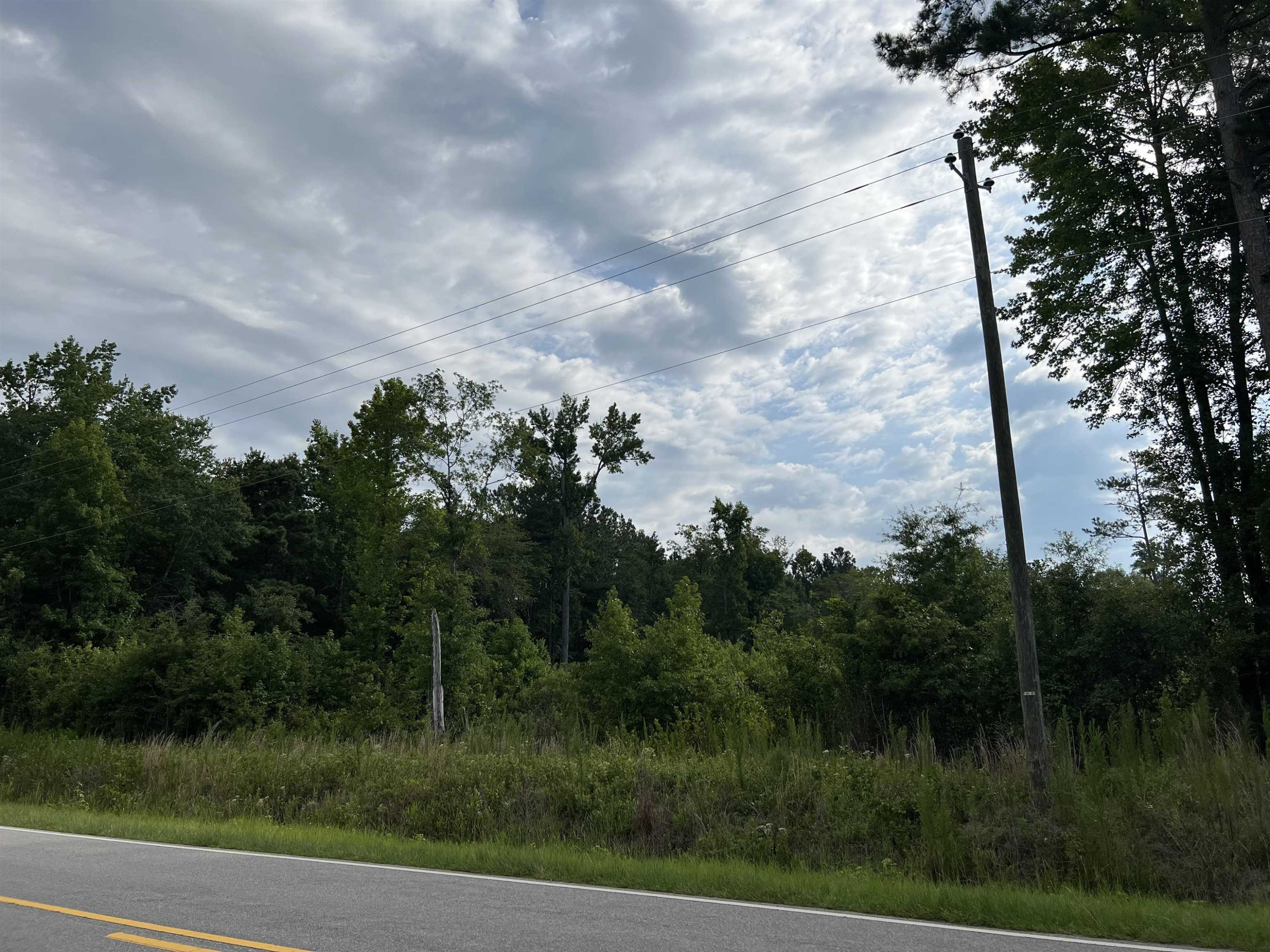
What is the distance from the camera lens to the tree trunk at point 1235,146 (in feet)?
54.4

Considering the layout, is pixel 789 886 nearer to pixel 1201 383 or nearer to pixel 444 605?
pixel 1201 383

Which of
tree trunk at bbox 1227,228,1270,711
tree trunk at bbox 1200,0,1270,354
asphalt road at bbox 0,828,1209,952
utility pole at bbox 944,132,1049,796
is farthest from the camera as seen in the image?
tree trunk at bbox 1227,228,1270,711

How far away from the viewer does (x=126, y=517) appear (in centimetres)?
4191

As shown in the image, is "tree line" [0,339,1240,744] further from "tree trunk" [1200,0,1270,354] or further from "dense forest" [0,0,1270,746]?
"tree trunk" [1200,0,1270,354]

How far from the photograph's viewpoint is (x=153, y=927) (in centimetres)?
701

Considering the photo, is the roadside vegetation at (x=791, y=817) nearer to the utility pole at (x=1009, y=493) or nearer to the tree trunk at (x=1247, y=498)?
the utility pole at (x=1009, y=493)

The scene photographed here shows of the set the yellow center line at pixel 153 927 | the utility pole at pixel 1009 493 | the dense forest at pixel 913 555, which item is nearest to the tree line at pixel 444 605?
the dense forest at pixel 913 555

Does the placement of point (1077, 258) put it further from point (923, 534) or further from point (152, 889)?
point (152, 889)

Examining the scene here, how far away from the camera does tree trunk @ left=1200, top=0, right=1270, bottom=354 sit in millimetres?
16578

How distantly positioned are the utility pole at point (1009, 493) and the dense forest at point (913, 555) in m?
6.55

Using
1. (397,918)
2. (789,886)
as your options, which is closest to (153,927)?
(397,918)

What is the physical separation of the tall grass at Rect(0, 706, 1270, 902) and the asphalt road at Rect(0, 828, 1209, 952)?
2844 mm

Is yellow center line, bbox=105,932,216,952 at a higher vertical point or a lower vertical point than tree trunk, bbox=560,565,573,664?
lower

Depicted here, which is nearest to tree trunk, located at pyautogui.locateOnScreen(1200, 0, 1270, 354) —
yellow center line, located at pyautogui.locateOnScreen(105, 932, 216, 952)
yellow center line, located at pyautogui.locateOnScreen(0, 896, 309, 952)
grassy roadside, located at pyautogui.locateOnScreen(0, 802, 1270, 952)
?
grassy roadside, located at pyautogui.locateOnScreen(0, 802, 1270, 952)
